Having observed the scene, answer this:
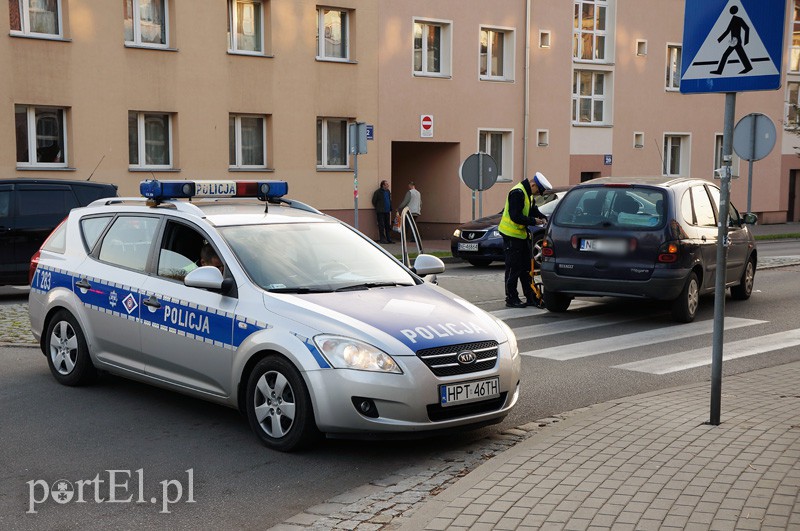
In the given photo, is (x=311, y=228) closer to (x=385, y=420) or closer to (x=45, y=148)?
(x=385, y=420)

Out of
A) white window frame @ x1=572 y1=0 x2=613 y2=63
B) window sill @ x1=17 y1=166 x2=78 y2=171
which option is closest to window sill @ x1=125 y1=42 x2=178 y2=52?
window sill @ x1=17 y1=166 x2=78 y2=171

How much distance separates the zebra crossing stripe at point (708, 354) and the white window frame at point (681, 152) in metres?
26.2

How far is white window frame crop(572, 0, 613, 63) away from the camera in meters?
33.8

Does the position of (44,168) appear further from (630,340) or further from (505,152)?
(630,340)

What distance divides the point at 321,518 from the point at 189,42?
21.1 m

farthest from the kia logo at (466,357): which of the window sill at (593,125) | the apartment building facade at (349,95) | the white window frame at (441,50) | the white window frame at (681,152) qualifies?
the white window frame at (681,152)

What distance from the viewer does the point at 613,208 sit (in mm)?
12320

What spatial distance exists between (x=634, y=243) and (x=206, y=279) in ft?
21.6

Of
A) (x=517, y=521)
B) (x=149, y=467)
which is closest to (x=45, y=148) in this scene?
(x=149, y=467)

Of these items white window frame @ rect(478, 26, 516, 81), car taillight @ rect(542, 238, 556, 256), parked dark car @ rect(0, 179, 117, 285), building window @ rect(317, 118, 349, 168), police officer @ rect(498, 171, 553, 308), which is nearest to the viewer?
car taillight @ rect(542, 238, 556, 256)

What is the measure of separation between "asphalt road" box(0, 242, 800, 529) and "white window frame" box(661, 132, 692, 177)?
2733 centimetres

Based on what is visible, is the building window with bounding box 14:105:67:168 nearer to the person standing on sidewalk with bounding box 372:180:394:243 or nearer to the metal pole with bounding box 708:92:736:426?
the person standing on sidewalk with bounding box 372:180:394:243

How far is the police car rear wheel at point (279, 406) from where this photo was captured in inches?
248

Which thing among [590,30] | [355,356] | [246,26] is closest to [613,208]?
[355,356]
